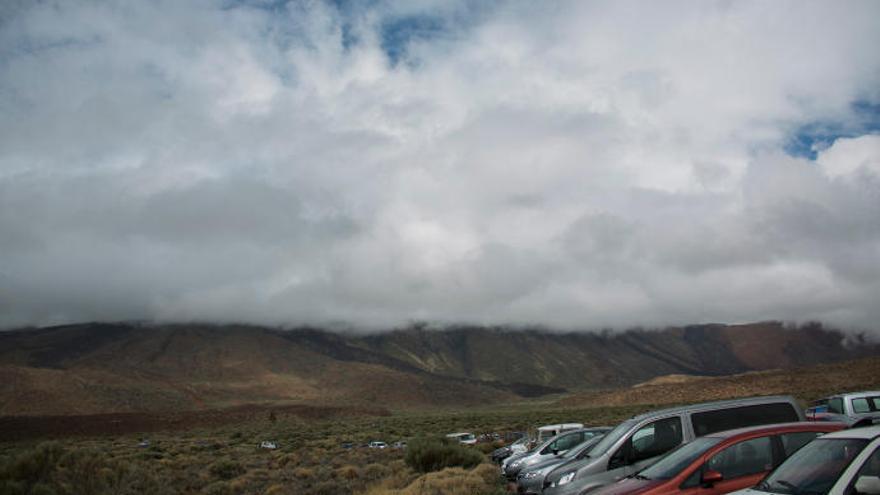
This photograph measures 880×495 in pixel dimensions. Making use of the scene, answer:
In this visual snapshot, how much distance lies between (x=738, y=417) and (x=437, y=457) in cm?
1428

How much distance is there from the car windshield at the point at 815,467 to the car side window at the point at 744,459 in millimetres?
1436

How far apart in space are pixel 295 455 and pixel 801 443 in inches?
1182

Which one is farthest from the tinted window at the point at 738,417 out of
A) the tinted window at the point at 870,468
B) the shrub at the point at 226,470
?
the shrub at the point at 226,470

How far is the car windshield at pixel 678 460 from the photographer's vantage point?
8.90 m

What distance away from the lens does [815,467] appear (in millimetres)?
6984

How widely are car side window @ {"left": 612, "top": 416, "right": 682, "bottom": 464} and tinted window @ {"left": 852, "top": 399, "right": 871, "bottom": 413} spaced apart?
8642 millimetres

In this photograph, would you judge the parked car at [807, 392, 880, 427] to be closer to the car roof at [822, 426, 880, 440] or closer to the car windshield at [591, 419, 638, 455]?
the car windshield at [591, 419, 638, 455]

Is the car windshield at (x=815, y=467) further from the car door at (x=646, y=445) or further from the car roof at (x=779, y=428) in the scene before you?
the car door at (x=646, y=445)

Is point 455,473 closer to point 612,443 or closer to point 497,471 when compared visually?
point 497,471

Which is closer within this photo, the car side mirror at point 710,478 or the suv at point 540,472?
the car side mirror at point 710,478

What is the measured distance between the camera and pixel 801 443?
9.36 meters

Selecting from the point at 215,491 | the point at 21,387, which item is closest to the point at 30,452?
the point at 215,491

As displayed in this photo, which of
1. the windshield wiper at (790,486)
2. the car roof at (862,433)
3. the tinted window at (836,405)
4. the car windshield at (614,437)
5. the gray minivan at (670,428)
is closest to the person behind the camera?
the car roof at (862,433)

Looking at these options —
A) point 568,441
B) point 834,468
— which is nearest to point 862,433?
point 834,468
